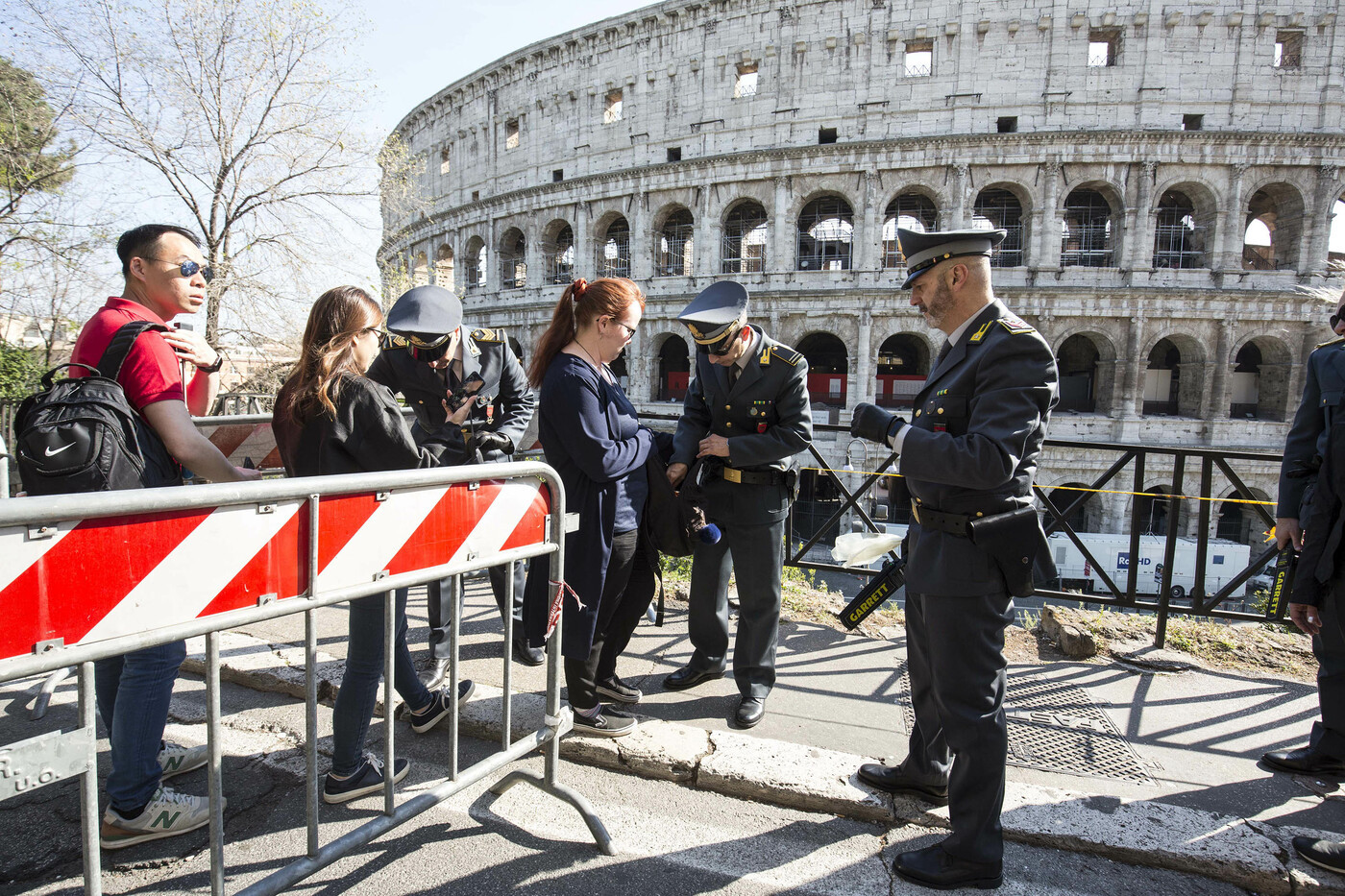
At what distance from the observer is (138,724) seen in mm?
2219

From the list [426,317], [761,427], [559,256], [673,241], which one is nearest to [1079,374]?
[673,241]

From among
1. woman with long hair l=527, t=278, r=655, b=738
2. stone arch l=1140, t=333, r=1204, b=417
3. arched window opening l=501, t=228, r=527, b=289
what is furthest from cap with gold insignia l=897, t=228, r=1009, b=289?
arched window opening l=501, t=228, r=527, b=289

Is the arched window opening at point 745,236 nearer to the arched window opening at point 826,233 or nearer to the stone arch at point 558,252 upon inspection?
the arched window opening at point 826,233

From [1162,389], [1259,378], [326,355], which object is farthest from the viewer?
[1162,389]

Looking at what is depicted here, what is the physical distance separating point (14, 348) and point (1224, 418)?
34360 mm

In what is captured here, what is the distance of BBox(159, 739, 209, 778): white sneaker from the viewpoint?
2646mm

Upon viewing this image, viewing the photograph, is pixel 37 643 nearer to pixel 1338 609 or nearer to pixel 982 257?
pixel 982 257

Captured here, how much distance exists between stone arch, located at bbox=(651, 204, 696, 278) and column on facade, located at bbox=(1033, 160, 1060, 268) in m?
12.9

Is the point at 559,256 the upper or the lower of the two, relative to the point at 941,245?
upper

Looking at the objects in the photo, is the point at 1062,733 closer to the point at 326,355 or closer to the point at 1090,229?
the point at 326,355

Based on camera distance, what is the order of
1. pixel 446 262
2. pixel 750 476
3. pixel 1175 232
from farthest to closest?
pixel 446 262, pixel 1175 232, pixel 750 476

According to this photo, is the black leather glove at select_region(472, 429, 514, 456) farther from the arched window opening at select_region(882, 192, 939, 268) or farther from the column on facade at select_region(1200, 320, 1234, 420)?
the column on facade at select_region(1200, 320, 1234, 420)

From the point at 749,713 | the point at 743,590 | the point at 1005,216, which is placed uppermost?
the point at 1005,216

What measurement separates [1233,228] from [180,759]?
30934mm
